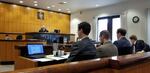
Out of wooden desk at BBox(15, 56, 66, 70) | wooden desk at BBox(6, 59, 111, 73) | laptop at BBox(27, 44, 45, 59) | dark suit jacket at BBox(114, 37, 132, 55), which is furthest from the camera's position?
dark suit jacket at BBox(114, 37, 132, 55)

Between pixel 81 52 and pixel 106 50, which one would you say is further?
pixel 106 50

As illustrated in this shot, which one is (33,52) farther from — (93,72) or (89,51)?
(93,72)

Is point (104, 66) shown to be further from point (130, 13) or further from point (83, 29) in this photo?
point (130, 13)

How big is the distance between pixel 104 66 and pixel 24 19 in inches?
403

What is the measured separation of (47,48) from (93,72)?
2889 millimetres

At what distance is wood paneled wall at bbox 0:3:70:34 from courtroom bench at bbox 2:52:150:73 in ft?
31.4

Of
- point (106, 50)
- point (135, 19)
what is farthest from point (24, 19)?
point (106, 50)

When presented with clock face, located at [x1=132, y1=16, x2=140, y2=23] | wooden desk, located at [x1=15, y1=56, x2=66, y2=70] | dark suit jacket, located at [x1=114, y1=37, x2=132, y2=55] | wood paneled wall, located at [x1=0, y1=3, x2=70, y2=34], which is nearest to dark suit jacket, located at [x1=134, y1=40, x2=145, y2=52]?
dark suit jacket, located at [x1=114, y1=37, x2=132, y2=55]

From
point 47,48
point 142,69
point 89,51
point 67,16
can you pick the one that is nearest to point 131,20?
point 67,16

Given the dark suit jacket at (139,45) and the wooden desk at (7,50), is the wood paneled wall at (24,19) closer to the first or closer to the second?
the wooden desk at (7,50)

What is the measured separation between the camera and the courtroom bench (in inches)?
27.3

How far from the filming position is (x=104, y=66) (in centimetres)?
94

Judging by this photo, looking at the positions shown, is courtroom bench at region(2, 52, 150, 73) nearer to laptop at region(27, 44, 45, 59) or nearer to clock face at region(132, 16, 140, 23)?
laptop at region(27, 44, 45, 59)

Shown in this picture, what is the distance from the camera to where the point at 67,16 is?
12.8 m
